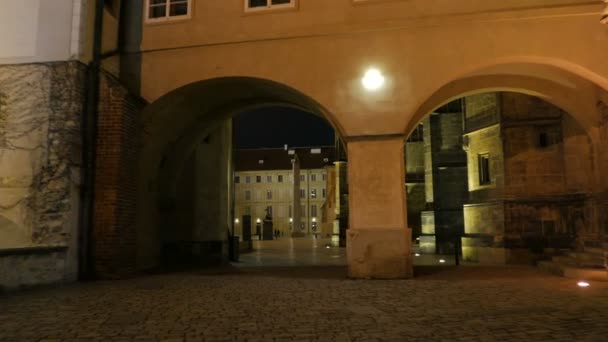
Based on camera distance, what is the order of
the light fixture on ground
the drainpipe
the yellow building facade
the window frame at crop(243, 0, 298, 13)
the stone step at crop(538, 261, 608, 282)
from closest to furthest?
the stone step at crop(538, 261, 608, 282)
the drainpipe
the light fixture on ground
the window frame at crop(243, 0, 298, 13)
the yellow building facade

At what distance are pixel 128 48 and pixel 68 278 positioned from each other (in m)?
5.60

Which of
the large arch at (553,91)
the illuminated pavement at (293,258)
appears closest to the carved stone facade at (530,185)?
the large arch at (553,91)

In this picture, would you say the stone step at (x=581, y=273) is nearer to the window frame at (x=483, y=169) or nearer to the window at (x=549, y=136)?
the window at (x=549, y=136)

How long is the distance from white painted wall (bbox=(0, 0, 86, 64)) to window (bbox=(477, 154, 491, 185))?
13033 mm

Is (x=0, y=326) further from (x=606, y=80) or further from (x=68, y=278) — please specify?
(x=606, y=80)

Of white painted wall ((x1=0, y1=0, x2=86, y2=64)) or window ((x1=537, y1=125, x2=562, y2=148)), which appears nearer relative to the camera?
white painted wall ((x1=0, y1=0, x2=86, y2=64))

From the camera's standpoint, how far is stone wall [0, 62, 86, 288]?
9445mm

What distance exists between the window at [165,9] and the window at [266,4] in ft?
5.16

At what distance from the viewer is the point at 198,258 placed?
48.4 ft

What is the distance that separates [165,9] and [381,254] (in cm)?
789

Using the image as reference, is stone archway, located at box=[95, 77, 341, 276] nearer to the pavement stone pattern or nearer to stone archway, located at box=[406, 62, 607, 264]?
the pavement stone pattern

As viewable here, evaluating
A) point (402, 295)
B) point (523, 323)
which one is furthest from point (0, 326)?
point (523, 323)

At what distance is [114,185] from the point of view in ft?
33.1

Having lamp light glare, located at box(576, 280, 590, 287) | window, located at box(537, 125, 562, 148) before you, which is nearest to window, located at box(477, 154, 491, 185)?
window, located at box(537, 125, 562, 148)
